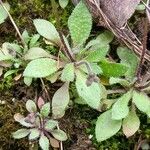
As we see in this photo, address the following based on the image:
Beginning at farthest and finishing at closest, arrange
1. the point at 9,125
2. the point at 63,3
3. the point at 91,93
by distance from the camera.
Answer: the point at 63,3, the point at 9,125, the point at 91,93

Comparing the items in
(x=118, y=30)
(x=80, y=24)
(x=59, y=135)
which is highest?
(x=80, y=24)

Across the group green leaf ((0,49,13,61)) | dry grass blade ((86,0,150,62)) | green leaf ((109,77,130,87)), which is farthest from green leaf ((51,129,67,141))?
dry grass blade ((86,0,150,62))

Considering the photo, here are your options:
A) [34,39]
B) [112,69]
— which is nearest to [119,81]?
[112,69]

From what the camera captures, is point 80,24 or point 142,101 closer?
point 142,101

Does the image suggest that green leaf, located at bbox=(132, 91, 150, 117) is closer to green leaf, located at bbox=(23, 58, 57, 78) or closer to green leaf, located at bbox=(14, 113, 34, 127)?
green leaf, located at bbox=(23, 58, 57, 78)

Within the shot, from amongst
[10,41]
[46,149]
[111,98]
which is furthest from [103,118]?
[10,41]

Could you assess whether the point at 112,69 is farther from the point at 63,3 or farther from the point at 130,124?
the point at 63,3

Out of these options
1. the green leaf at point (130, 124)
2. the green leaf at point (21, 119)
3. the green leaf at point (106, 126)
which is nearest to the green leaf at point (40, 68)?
the green leaf at point (21, 119)
